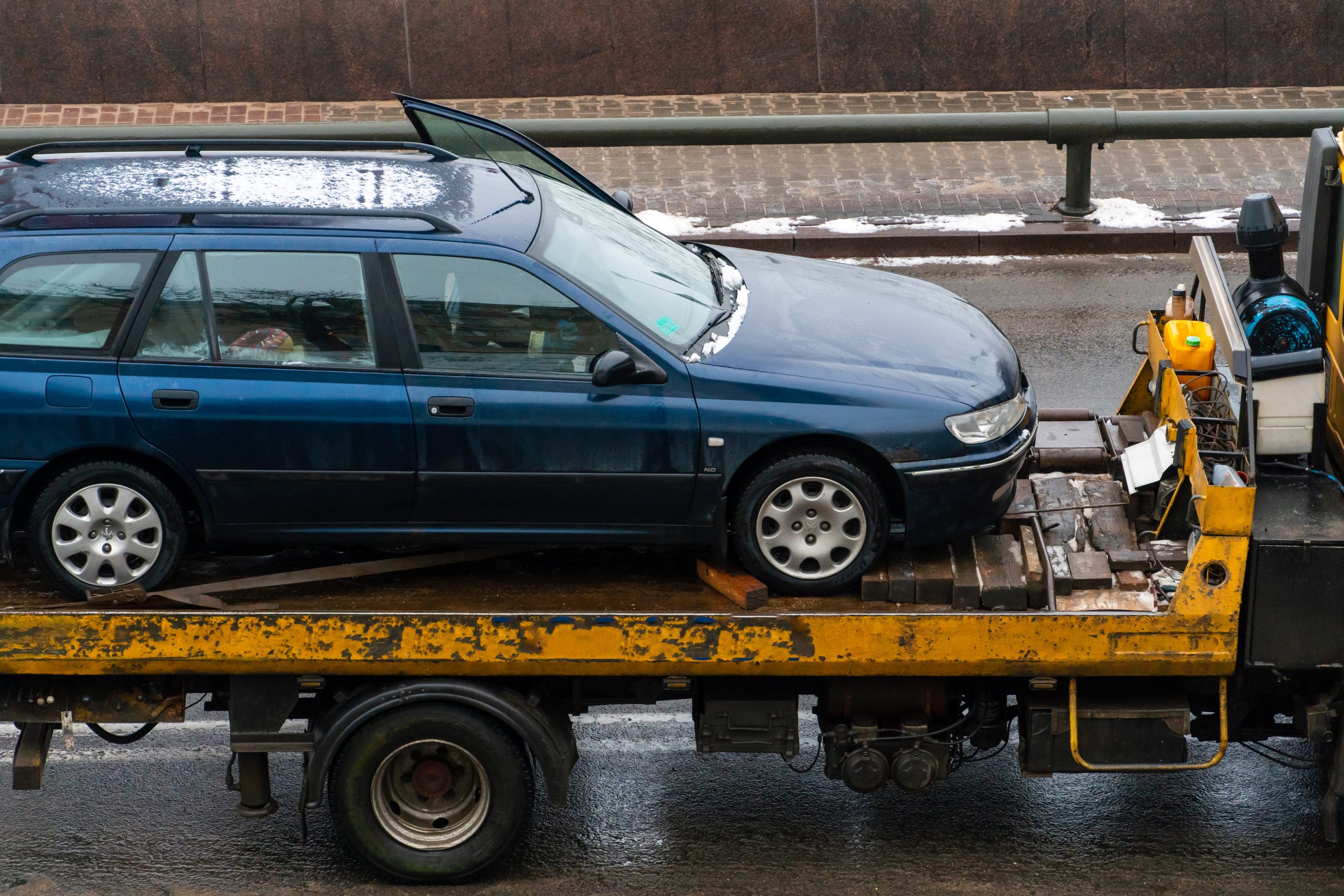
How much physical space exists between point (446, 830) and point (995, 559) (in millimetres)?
2210

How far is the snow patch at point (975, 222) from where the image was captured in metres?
13.3

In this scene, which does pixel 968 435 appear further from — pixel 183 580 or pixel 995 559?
pixel 183 580

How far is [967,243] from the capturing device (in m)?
13.2

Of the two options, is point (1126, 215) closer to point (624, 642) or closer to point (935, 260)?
point (935, 260)

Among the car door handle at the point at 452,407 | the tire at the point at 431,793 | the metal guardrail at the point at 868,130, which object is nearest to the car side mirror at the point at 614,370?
the car door handle at the point at 452,407

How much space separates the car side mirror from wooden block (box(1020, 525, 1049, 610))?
1.54 metres

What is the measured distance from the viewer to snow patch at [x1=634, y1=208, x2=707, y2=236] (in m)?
13.5

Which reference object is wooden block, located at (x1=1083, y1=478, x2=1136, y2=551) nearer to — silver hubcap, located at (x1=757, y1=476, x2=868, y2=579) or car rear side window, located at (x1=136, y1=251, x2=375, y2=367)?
silver hubcap, located at (x1=757, y1=476, x2=868, y2=579)

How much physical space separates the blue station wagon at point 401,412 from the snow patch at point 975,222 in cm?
760

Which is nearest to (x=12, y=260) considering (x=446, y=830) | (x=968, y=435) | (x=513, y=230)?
(x=513, y=230)

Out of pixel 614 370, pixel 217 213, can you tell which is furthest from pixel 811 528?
pixel 217 213

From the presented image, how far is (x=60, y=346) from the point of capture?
5.78 metres

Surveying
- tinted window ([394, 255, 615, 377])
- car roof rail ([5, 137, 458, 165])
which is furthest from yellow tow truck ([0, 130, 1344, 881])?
car roof rail ([5, 137, 458, 165])

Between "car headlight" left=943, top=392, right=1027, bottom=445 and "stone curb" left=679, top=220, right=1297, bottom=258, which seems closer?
"car headlight" left=943, top=392, right=1027, bottom=445
